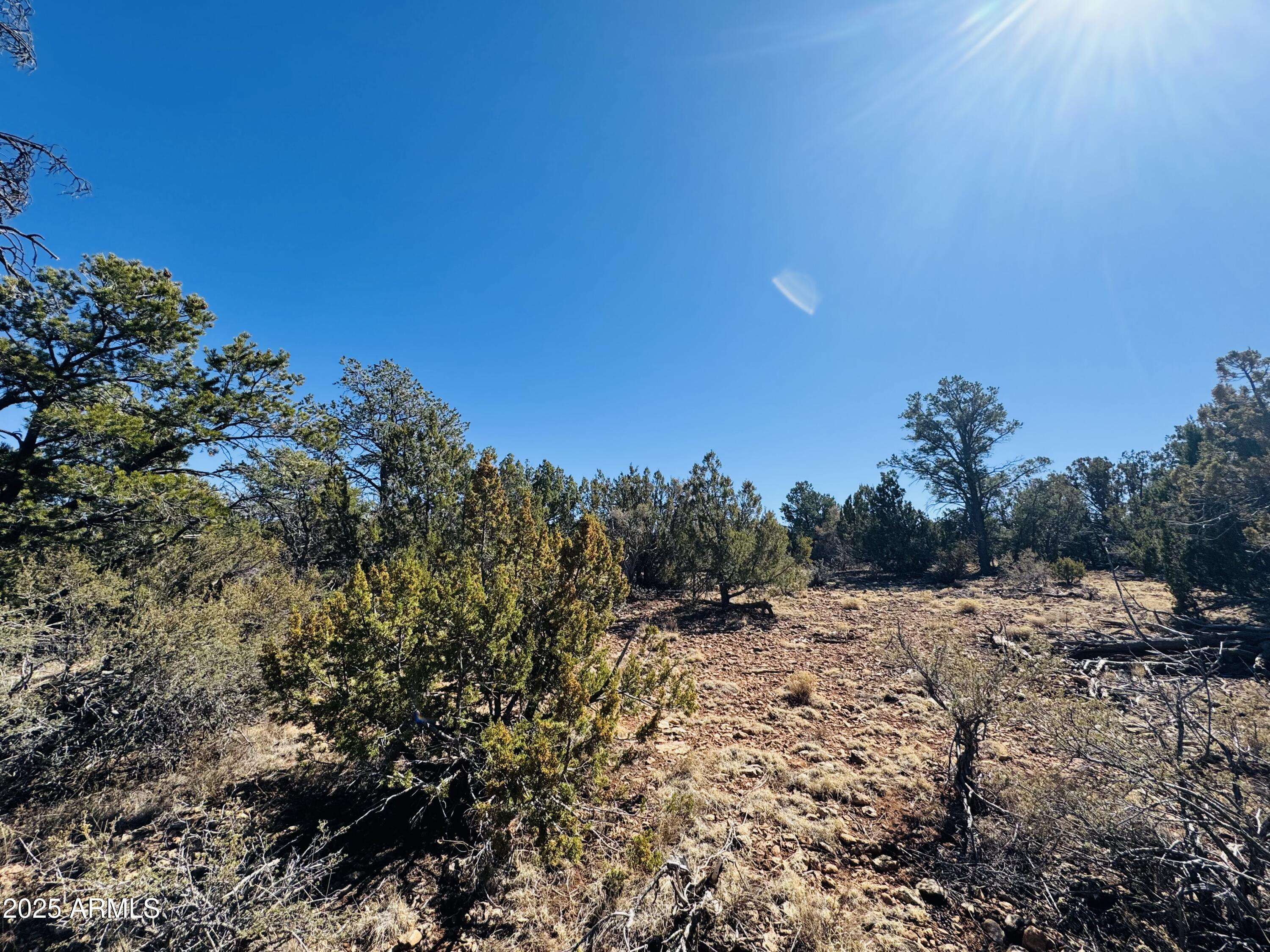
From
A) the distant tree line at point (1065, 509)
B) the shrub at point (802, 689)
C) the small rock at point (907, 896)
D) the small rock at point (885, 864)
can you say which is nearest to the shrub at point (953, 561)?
the distant tree line at point (1065, 509)

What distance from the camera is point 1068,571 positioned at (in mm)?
15641

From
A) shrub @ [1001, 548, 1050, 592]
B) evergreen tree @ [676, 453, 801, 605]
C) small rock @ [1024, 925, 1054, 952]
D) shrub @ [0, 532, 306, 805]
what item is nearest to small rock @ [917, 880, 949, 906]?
small rock @ [1024, 925, 1054, 952]

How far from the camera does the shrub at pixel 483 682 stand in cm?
283

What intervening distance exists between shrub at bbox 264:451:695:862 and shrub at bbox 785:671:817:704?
3.38 metres

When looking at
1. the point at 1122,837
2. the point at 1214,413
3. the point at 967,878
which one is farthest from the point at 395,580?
the point at 1214,413

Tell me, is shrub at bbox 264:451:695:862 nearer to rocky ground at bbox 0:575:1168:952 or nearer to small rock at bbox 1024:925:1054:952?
rocky ground at bbox 0:575:1168:952

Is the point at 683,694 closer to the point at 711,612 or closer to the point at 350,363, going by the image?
the point at 711,612

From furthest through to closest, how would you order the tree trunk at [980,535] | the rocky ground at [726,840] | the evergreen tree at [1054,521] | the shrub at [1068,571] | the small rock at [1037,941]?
the evergreen tree at [1054,521] < the tree trunk at [980,535] < the shrub at [1068,571] < the rocky ground at [726,840] < the small rock at [1037,941]

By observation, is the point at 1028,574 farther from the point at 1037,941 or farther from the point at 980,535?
the point at 1037,941

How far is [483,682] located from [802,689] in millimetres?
4918

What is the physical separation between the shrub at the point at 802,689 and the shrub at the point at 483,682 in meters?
3.38

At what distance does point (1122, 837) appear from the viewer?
2.77m

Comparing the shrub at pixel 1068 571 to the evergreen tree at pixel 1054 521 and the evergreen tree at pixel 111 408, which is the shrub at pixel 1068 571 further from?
the evergreen tree at pixel 111 408

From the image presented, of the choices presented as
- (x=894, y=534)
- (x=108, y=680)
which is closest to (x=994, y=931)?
(x=108, y=680)
